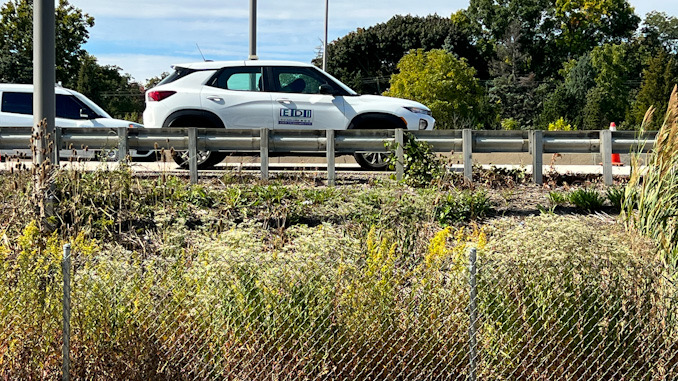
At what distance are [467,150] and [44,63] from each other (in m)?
5.86

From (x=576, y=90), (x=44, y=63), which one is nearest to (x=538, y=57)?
(x=576, y=90)

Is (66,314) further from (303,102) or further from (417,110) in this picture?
(417,110)

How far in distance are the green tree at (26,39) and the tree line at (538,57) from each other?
51.3 ft

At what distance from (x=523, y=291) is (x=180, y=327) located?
2.02 meters

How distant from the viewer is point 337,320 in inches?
203

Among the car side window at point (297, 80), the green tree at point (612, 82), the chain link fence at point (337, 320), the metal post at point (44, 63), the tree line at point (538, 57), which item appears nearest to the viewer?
the chain link fence at point (337, 320)

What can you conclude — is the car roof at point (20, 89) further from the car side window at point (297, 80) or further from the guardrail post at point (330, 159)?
the guardrail post at point (330, 159)

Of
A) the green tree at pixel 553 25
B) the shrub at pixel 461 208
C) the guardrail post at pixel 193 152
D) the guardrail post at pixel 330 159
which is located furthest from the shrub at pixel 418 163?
the green tree at pixel 553 25

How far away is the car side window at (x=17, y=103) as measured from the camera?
623 inches

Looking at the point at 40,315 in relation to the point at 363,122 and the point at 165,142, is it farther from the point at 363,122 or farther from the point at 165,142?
the point at 363,122

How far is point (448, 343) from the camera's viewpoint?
5.21 metres

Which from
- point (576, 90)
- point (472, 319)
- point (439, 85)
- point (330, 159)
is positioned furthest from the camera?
point (576, 90)

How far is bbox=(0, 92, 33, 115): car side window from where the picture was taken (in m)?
15.8

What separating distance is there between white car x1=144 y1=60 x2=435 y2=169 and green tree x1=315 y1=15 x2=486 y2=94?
151 ft
